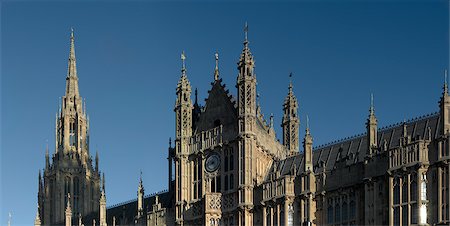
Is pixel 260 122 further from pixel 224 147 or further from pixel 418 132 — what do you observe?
pixel 418 132

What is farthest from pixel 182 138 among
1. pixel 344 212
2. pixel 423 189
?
pixel 423 189

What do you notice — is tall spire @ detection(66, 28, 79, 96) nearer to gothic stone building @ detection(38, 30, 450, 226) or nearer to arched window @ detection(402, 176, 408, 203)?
gothic stone building @ detection(38, 30, 450, 226)

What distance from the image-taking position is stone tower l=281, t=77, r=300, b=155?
351 feet

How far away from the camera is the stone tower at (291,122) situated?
10701cm

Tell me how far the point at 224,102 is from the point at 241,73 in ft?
12.6

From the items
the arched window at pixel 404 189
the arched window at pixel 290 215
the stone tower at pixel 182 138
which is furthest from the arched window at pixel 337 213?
the stone tower at pixel 182 138

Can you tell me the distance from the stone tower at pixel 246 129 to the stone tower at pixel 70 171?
35.1 metres

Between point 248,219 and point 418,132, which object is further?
point 248,219

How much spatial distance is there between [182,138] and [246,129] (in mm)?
7726

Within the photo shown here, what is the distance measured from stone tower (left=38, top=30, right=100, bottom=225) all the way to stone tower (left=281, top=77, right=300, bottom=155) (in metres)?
31.8

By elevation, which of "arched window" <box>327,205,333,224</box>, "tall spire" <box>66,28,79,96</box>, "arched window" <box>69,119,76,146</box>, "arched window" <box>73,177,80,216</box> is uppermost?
"tall spire" <box>66,28,79,96</box>

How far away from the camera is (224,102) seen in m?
104

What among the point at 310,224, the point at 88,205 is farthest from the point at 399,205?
the point at 88,205

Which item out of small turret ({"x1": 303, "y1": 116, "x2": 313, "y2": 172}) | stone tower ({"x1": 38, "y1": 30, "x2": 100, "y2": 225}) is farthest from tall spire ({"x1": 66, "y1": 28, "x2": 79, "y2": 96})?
small turret ({"x1": 303, "y1": 116, "x2": 313, "y2": 172})
